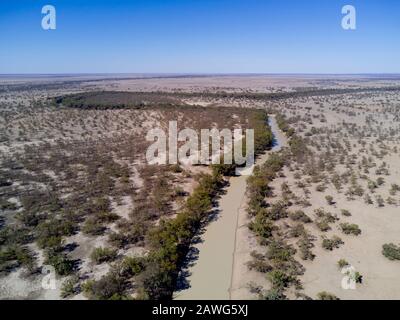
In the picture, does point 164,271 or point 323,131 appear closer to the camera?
point 164,271

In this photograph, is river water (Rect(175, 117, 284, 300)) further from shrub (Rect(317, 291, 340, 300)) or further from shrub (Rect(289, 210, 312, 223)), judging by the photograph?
shrub (Rect(317, 291, 340, 300))

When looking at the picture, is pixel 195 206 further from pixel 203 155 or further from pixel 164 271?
pixel 203 155

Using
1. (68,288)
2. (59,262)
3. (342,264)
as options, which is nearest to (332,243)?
(342,264)

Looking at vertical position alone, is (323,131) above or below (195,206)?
above

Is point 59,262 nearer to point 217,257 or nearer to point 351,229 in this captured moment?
point 217,257

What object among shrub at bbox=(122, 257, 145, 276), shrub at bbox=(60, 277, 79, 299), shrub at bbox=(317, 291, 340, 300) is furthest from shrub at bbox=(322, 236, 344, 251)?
shrub at bbox=(60, 277, 79, 299)

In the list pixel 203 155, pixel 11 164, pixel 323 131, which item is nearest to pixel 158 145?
pixel 203 155

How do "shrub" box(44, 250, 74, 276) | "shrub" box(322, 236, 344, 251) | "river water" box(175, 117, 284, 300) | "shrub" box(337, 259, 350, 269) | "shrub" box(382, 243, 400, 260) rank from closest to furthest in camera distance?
"river water" box(175, 117, 284, 300)
"shrub" box(44, 250, 74, 276)
"shrub" box(337, 259, 350, 269)
"shrub" box(382, 243, 400, 260)
"shrub" box(322, 236, 344, 251)
